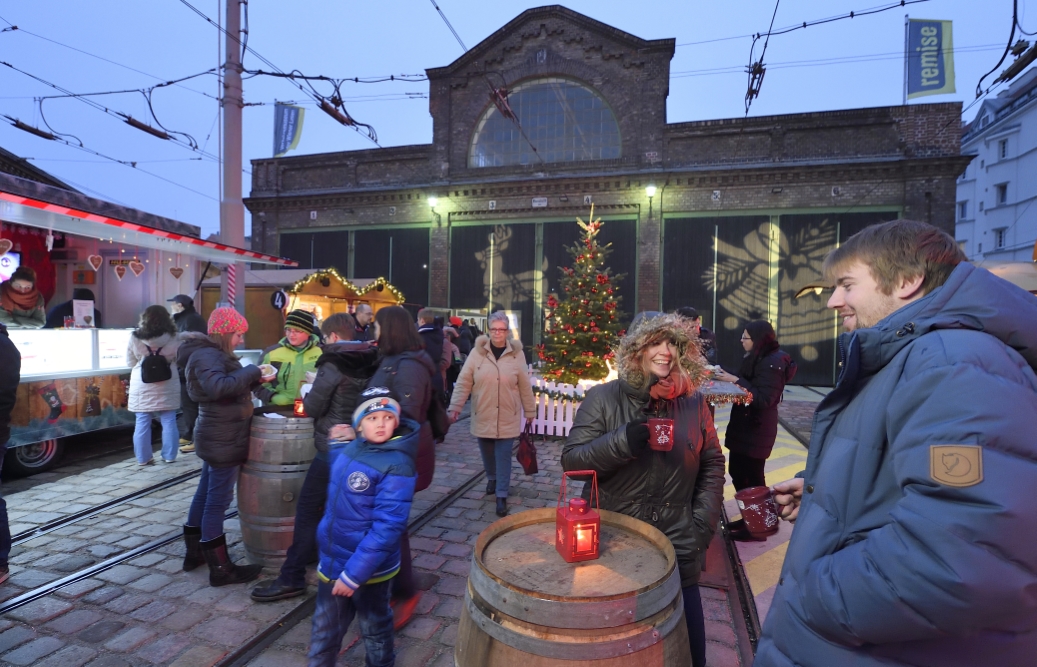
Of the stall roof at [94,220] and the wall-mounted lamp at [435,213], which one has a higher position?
the wall-mounted lamp at [435,213]

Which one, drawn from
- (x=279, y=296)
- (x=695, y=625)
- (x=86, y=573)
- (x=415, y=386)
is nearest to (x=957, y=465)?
(x=695, y=625)

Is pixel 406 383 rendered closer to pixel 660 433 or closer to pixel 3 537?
pixel 660 433

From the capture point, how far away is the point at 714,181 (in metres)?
16.5

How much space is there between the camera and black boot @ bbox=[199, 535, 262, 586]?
3.71 m

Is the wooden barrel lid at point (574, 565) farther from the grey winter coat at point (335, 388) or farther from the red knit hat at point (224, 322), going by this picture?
the red knit hat at point (224, 322)

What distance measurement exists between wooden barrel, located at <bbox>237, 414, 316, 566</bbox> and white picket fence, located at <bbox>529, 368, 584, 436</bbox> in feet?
17.0

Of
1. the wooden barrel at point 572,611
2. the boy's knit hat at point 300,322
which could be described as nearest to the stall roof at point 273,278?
the boy's knit hat at point 300,322

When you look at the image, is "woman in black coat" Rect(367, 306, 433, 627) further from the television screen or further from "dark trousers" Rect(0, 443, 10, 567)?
the television screen

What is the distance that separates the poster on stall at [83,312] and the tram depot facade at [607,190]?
10898 mm

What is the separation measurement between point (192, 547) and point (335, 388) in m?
1.80

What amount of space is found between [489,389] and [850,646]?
4421mm

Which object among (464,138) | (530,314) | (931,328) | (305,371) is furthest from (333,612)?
(464,138)

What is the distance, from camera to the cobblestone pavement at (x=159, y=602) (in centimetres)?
302

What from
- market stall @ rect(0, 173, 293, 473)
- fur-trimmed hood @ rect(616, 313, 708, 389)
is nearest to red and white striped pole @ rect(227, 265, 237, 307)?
market stall @ rect(0, 173, 293, 473)
